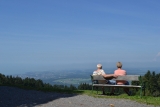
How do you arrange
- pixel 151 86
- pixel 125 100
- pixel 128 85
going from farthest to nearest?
pixel 151 86, pixel 128 85, pixel 125 100

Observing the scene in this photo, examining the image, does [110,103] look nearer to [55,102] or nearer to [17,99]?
[55,102]

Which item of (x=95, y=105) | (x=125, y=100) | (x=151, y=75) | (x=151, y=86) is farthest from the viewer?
(x=151, y=75)

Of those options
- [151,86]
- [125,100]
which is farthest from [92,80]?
[151,86]

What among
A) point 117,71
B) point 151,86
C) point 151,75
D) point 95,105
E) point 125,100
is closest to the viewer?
point 95,105

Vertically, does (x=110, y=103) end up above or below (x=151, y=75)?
below

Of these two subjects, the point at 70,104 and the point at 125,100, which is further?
the point at 125,100

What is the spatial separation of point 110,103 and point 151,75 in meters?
19.1

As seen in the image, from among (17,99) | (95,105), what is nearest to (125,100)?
(95,105)

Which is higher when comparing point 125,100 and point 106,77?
point 106,77

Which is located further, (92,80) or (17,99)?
(92,80)

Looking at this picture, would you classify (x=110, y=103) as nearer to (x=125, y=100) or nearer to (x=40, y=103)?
(x=125, y=100)

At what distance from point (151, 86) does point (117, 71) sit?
1365 centimetres

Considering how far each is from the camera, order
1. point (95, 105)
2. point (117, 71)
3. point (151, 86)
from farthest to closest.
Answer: point (151, 86)
point (117, 71)
point (95, 105)

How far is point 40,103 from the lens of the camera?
34.2 feet
